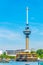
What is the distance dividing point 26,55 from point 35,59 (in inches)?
183

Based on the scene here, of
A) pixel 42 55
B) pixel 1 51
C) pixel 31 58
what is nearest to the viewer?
pixel 31 58

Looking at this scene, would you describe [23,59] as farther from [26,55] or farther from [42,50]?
[42,50]

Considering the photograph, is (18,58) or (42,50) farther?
(42,50)

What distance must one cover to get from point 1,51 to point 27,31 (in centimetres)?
5701

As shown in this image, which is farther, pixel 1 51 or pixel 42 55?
pixel 1 51

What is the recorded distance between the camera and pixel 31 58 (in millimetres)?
134000

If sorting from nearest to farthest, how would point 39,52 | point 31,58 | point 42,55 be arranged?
point 31,58 → point 42,55 → point 39,52

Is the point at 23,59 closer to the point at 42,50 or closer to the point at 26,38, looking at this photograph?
the point at 26,38

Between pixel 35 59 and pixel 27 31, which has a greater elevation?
pixel 27 31

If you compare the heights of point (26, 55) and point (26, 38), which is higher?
point (26, 38)

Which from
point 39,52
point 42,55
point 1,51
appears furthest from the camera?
point 1,51

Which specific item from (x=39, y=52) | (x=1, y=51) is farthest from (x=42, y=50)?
(x=1, y=51)

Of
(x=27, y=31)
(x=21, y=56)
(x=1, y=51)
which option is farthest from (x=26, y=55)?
(x=1, y=51)

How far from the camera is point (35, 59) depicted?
13500 centimetres
